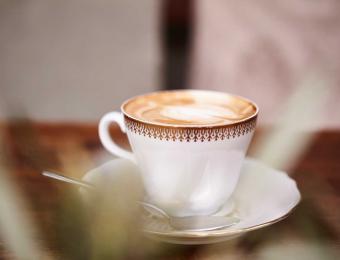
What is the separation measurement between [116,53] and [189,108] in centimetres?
116

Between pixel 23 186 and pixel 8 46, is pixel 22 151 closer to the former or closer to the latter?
pixel 23 186

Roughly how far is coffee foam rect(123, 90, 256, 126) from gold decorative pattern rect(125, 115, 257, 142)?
0.7 inches

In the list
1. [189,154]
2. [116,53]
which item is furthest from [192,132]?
[116,53]

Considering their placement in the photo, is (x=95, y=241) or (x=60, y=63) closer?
(x=95, y=241)

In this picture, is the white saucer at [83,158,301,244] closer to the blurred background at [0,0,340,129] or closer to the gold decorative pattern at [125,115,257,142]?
the gold decorative pattern at [125,115,257,142]

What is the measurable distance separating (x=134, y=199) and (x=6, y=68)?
1214mm

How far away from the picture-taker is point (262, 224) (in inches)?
19.2

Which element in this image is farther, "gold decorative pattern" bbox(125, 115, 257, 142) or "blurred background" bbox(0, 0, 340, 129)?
"blurred background" bbox(0, 0, 340, 129)

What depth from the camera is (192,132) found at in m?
0.49

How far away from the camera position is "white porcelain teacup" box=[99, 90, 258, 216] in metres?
0.50

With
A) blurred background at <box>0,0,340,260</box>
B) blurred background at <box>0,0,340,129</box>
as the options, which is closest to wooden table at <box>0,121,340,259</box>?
blurred background at <box>0,0,340,260</box>

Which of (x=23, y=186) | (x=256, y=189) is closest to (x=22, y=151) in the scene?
(x=23, y=186)

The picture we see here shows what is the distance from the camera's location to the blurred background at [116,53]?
4.72ft

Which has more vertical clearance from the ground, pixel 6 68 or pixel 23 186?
pixel 23 186
